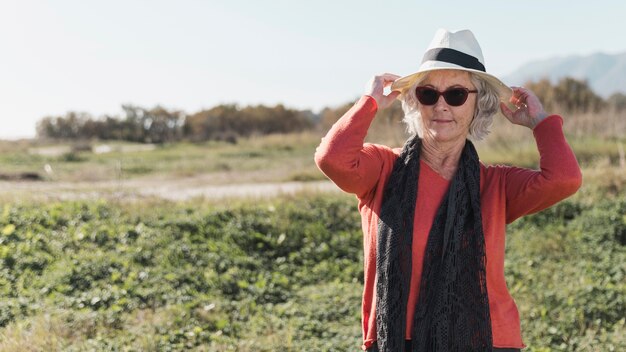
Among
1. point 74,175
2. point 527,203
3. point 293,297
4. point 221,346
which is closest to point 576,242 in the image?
point 293,297

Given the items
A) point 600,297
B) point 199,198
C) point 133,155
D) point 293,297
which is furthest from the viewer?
point 133,155

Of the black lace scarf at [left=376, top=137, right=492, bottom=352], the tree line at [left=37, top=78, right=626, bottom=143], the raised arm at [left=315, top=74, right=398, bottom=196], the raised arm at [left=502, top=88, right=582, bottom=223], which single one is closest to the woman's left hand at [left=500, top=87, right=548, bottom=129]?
the raised arm at [left=502, top=88, right=582, bottom=223]

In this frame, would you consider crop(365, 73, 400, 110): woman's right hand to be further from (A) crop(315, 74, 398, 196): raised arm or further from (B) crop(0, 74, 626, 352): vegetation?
(B) crop(0, 74, 626, 352): vegetation

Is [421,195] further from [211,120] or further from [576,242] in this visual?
[211,120]

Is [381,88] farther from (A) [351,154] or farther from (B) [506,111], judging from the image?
(B) [506,111]

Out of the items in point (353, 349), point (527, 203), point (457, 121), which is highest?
point (457, 121)

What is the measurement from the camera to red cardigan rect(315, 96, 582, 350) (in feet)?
7.93

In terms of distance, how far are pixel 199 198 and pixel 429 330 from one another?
312 inches

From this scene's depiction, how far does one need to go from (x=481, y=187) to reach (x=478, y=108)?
12.4 inches

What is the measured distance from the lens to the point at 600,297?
6.06 meters

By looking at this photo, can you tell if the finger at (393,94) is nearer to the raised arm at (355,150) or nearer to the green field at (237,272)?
the raised arm at (355,150)

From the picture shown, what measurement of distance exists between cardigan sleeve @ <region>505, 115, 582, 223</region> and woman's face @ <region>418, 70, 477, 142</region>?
11.1 inches

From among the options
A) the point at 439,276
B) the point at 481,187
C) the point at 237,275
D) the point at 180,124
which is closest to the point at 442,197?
the point at 481,187

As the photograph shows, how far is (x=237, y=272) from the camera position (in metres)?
6.93
